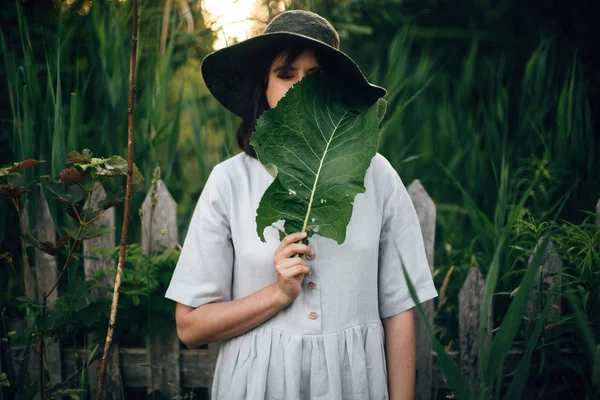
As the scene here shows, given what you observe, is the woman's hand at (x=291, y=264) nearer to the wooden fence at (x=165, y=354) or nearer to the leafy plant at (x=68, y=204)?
the leafy plant at (x=68, y=204)

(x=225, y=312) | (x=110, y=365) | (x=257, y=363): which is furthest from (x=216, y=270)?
(x=110, y=365)

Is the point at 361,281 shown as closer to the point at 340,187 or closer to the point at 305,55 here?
the point at 340,187

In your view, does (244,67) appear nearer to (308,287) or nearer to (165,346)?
(308,287)

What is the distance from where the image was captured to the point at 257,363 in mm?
1407

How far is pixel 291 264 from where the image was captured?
124 cm

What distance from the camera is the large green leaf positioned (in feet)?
4.11

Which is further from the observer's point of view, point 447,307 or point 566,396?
point 447,307

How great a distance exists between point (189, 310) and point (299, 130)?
64 centimetres

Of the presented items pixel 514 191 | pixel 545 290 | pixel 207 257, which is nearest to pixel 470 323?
pixel 545 290

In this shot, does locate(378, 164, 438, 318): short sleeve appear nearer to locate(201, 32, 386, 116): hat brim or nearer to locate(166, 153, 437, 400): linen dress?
locate(166, 153, 437, 400): linen dress

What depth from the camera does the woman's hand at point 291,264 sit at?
124 cm

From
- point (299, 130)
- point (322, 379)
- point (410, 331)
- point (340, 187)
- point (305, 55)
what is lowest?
point (322, 379)

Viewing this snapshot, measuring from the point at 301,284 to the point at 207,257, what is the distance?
290 millimetres

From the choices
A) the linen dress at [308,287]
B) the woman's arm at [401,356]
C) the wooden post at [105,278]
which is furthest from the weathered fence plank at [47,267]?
the woman's arm at [401,356]
